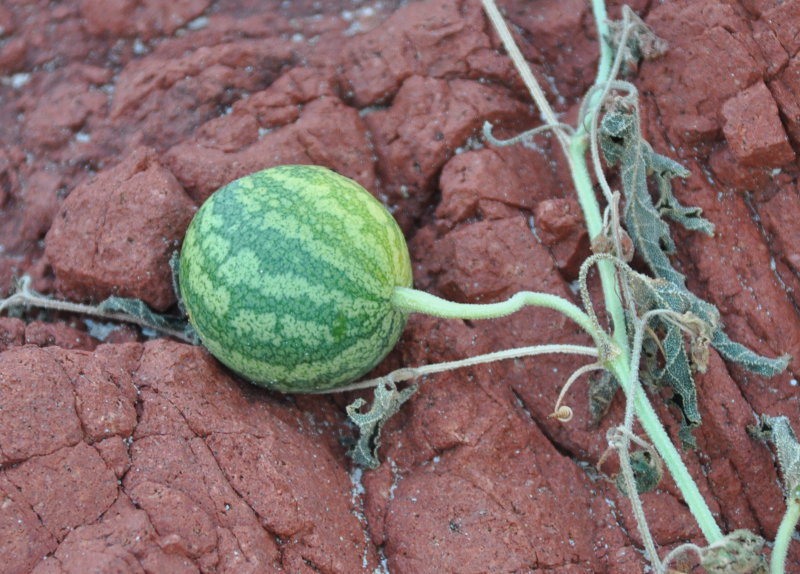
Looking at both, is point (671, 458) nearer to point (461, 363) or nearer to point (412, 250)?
point (461, 363)

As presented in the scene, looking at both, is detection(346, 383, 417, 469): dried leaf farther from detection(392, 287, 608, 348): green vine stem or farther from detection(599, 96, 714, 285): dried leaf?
detection(599, 96, 714, 285): dried leaf

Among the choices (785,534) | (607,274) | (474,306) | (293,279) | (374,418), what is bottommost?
(785,534)

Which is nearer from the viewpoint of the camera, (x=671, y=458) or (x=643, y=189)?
(x=671, y=458)

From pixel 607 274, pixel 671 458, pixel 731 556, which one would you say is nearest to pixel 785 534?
pixel 731 556

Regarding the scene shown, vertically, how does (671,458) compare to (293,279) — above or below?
below

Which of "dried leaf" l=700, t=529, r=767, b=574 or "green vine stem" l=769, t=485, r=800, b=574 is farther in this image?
"green vine stem" l=769, t=485, r=800, b=574

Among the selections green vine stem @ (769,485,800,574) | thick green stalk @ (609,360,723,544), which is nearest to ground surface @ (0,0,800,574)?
thick green stalk @ (609,360,723,544)

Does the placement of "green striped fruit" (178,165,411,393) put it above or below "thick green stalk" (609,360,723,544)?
above

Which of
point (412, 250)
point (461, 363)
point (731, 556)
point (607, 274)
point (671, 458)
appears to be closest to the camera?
point (731, 556)

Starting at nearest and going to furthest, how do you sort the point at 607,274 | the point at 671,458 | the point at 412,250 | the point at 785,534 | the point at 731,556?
the point at 731,556, the point at 785,534, the point at 671,458, the point at 607,274, the point at 412,250
